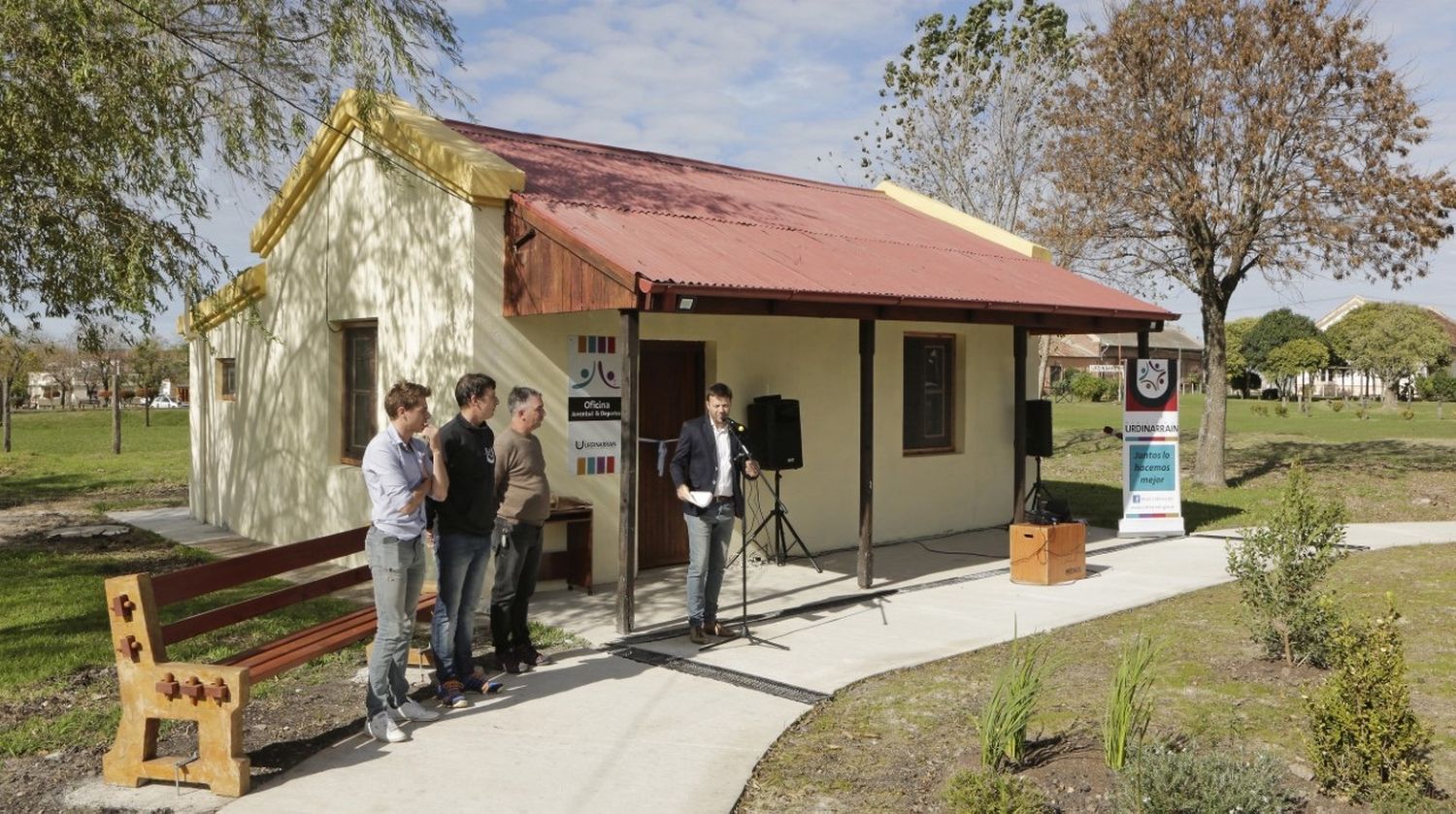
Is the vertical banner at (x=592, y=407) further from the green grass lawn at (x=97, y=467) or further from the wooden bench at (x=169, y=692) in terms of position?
the green grass lawn at (x=97, y=467)

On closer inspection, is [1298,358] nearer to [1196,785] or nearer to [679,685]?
[679,685]

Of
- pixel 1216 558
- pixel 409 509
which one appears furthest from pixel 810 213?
pixel 409 509

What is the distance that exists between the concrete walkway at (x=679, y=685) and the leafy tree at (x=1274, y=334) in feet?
245

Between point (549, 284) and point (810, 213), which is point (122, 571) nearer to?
point (549, 284)

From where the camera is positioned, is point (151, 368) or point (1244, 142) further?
point (151, 368)

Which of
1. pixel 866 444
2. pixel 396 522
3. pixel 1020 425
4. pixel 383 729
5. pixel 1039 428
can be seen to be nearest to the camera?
pixel 396 522

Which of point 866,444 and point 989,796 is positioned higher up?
point 866,444

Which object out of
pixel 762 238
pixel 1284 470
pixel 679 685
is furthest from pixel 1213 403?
pixel 679 685

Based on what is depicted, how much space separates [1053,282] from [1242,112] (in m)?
6.74

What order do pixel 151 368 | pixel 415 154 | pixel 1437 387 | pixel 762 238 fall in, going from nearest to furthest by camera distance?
1. pixel 415 154
2. pixel 762 238
3. pixel 151 368
4. pixel 1437 387

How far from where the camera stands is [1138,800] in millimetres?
4086

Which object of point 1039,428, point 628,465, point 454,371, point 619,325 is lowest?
point 628,465

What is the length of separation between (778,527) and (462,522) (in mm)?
5251

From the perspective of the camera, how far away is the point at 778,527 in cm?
1062
